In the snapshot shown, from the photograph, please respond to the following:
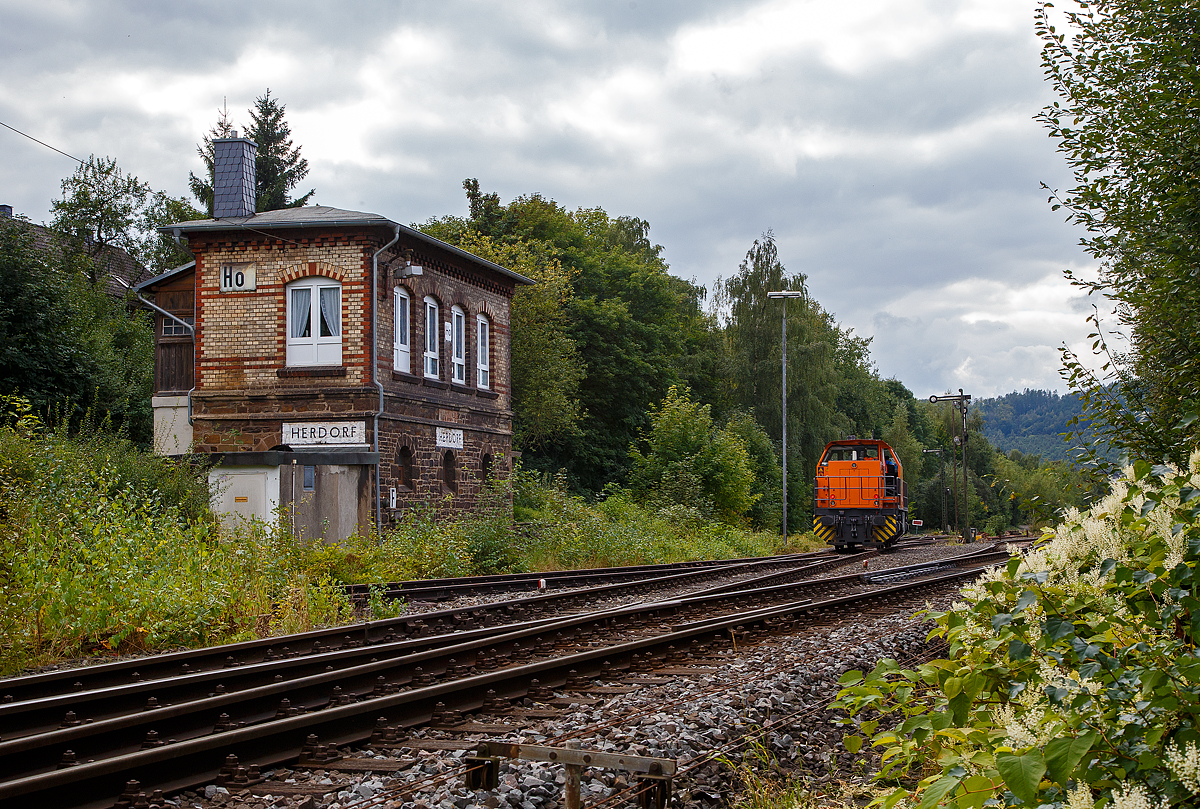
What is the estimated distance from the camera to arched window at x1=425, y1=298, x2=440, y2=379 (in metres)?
24.4

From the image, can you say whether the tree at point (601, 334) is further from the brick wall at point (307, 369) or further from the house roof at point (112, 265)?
the brick wall at point (307, 369)

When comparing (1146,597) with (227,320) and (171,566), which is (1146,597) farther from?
(227,320)

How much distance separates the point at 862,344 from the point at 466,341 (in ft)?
227

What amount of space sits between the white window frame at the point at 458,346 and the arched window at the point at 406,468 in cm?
305

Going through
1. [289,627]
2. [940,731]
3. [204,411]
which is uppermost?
[204,411]

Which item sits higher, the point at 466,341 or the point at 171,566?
the point at 466,341

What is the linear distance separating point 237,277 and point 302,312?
1.84 m

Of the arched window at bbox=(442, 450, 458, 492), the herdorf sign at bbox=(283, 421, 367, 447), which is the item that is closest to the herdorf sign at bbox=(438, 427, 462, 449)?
the arched window at bbox=(442, 450, 458, 492)

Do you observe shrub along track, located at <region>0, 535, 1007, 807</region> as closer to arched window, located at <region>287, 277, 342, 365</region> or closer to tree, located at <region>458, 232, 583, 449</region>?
arched window, located at <region>287, 277, 342, 365</region>

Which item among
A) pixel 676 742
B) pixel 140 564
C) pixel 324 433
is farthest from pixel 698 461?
pixel 676 742

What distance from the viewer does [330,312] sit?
2245 centimetres

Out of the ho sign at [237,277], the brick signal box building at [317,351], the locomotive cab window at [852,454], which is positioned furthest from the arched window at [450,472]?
the locomotive cab window at [852,454]

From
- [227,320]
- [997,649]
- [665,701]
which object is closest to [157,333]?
[227,320]

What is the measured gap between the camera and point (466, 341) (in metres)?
26.2
